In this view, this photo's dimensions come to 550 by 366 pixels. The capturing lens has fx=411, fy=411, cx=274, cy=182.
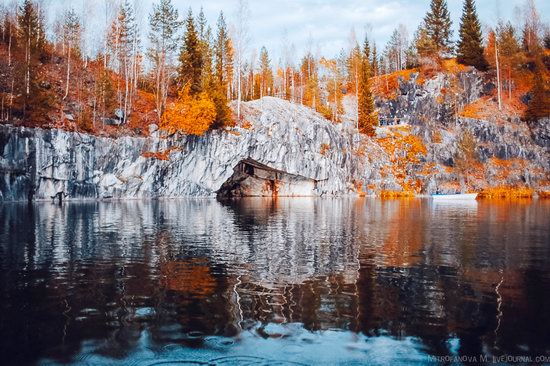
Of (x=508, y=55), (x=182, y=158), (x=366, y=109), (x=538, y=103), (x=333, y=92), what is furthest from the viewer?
(x=333, y=92)

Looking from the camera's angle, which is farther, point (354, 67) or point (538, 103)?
point (354, 67)

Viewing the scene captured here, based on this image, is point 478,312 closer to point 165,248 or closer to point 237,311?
point 237,311

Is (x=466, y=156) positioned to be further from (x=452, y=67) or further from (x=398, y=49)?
(x=398, y=49)

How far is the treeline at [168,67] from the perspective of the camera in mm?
60531

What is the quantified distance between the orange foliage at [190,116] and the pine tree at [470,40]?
211 ft

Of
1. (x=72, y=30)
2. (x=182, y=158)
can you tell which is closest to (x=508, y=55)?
(x=182, y=158)

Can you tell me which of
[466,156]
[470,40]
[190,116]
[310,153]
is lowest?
[466,156]

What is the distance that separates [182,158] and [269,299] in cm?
5511

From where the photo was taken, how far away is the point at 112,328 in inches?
352

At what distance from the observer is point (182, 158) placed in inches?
2522

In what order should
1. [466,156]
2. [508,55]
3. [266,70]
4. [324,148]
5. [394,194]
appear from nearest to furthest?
[394,194] → [324,148] → [466,156] → [508,55] → [266,70]

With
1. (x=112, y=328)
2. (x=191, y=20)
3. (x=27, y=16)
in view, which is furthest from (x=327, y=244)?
(x=27, y=16)

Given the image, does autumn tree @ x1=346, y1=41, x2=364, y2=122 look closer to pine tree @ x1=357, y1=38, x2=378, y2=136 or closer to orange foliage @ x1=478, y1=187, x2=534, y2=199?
pine tree @ x1=357, y1=38, x2=378, y2=136

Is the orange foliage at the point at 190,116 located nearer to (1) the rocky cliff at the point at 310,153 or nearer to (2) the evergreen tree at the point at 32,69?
(1) the rocky cliff at the point at 310,153
